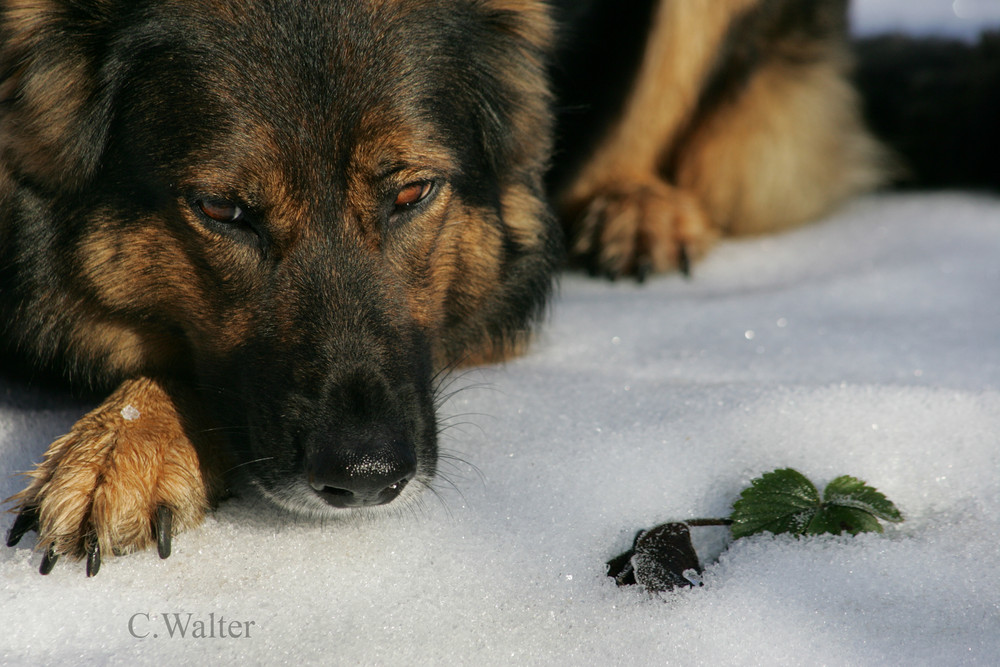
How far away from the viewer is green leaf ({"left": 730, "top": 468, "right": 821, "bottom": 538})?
6.37 ft

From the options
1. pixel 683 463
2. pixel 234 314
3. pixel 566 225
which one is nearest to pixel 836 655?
pixel 683 463

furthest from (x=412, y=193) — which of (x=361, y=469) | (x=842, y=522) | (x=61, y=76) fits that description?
(x=842, y=522)

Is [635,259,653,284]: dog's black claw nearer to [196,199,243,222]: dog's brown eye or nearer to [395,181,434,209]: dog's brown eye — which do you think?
[395,181,434,209]: dog's brown eye

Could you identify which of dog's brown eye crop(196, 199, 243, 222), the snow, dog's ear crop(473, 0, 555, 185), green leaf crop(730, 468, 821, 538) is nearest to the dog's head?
dog's brown eye crop(196, 199, 243, 222)

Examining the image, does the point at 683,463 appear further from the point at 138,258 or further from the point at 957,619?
the point at 138,258

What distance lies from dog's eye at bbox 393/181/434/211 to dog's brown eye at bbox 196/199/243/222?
0.37 metres

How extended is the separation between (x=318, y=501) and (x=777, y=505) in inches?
38.1

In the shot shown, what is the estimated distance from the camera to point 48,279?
2.30m

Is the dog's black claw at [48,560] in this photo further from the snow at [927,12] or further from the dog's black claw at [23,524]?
the snow at [927,12]

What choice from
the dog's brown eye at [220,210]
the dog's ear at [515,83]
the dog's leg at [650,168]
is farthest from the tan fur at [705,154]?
the dog's brown eye at [220,210]

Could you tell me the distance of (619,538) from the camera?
6.37 ft

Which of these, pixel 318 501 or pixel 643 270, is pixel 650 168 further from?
pixel 318 501

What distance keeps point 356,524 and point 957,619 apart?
1193 mm

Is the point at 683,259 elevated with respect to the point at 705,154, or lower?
lower
